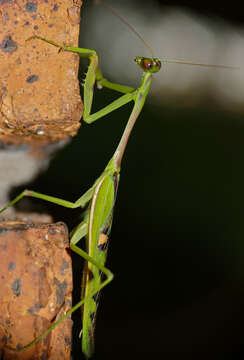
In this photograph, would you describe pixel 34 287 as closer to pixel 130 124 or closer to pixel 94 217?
pixel 94 217

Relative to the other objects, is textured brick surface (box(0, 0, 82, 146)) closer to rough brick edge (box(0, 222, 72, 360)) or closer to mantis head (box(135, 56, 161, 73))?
rough brick edge (box(0, 222, 72, 360))

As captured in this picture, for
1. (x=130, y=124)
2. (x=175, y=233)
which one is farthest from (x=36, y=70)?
(x=175, y=233)

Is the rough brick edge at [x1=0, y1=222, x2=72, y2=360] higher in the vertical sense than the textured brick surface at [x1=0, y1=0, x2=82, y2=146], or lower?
lower

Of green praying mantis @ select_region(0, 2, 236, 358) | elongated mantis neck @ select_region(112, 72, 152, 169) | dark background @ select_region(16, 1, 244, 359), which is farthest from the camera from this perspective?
dark background @ select_region(16, 1, 244, 359)

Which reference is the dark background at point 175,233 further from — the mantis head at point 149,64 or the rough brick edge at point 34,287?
the rough brick edge at point 34,287

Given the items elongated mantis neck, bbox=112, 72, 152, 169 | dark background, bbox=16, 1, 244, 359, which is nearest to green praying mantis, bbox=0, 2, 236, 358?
elongated mantis neck, bbox=112, 72, 152, 169

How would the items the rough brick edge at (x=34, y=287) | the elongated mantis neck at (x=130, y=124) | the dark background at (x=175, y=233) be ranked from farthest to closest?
the dark background at (x=175, y=233) < the elongated mantis neck at (x=130, y=124) < the rough brick edge at (x=34, y=287)

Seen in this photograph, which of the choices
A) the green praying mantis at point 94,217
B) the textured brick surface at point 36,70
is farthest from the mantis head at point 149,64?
the textured brick surface at point 36,70

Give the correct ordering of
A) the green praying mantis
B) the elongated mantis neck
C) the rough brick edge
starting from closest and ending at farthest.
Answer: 1. the rough brick edge
2. the green praying mantis
3. the elongated mantis neck
